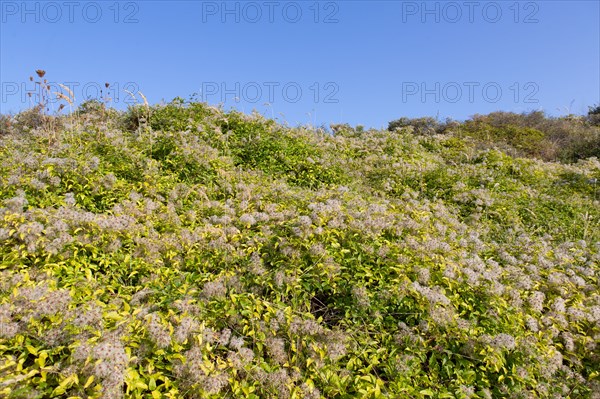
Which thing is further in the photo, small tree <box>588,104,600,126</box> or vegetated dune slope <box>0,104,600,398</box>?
small tree <box>588,104,600,126</box>

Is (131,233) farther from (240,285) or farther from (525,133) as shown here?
(525,133)

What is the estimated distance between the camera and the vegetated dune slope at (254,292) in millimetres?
2580

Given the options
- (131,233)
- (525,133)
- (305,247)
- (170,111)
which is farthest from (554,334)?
(525,133)

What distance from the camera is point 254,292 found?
139 inches

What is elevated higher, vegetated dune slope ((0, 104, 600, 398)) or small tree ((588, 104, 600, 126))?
small tree ((588, 104, 600, 126))

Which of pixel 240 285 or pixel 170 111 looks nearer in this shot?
pixel 240 285

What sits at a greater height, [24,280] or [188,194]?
[188,194]

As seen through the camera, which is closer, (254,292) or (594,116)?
(254,292)

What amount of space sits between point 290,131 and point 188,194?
14.3 feet

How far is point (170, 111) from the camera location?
9.11 metres

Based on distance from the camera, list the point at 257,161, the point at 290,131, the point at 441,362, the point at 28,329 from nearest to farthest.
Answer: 1. the point at 28,329
2. the point at 441,362
3. the point at 257,161
4. the point at 290,131

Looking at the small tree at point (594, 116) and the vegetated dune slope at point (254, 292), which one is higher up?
the small tree at point (594, 116)

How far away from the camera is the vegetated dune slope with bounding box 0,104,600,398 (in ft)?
8.46

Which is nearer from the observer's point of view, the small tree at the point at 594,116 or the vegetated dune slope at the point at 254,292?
the vegetated dune slope at the point at 254,292
